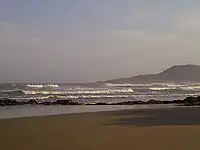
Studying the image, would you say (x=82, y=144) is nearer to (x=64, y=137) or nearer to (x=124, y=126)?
(x=64, y=137)

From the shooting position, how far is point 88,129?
1198 centimetres

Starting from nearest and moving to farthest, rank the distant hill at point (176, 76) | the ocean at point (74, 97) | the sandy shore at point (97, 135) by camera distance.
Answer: the sandy shore at point (97, 135) < the ocean at point (74, 97) < the distant hill at point (176, 76)

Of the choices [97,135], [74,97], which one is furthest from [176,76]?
[97,135]

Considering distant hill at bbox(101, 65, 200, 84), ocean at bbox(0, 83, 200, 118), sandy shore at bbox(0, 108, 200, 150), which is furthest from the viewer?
distant hill at bbox(101, 65, 200, 84)

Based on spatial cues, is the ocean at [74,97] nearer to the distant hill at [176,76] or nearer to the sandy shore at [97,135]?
the sandy shore at [97,135]

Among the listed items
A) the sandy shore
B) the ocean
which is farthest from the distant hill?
the sandy shore

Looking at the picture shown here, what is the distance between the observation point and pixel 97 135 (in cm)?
1060

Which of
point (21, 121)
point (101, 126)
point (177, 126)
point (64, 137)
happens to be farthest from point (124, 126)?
point (21, 121)

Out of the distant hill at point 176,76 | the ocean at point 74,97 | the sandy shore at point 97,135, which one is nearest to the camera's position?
the sandy shore at point 97,135

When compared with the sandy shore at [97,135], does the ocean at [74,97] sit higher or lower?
higher

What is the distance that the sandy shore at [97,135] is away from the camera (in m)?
8.92

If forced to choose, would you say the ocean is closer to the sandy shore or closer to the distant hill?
the sandy shore

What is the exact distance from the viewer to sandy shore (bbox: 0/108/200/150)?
8922 millimetres

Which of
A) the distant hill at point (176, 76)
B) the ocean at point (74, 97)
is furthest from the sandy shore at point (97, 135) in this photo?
the distant hill at point (176, 76)
